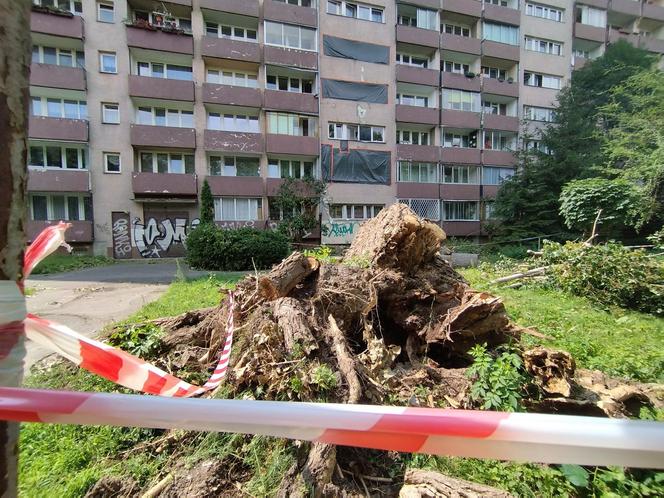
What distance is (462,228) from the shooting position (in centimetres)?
2536

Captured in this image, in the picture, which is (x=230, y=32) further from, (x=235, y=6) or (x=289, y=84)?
(x=289, y=84)

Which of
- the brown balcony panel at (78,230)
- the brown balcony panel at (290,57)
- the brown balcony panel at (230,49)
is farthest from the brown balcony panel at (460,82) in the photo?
the brown balcony panel at (78,230)

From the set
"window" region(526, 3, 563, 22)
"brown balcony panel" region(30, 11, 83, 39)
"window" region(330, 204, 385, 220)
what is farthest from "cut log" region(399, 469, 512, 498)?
"window" region(526, 3, 563, 22)

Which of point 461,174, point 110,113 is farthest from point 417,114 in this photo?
point 110,113

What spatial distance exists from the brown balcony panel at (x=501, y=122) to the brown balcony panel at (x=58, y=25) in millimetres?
27946

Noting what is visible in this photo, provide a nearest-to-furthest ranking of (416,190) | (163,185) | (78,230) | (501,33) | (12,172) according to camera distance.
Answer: (12,172) < (78,230) < (163,185) < (416,190) < (501,33)

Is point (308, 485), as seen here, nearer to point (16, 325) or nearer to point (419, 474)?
point (419, 474)

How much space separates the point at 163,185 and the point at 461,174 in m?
22.0

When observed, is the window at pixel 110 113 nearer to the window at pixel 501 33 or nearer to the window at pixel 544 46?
the window at pixel 501 33

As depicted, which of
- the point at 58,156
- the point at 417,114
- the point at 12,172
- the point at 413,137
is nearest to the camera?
the point at 12,172

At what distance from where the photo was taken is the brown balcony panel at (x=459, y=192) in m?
25.2

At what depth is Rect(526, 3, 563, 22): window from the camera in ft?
88.3

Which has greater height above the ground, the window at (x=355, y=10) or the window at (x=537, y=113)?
the window at (x=355, y=10)

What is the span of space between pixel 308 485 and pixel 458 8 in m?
32.7
